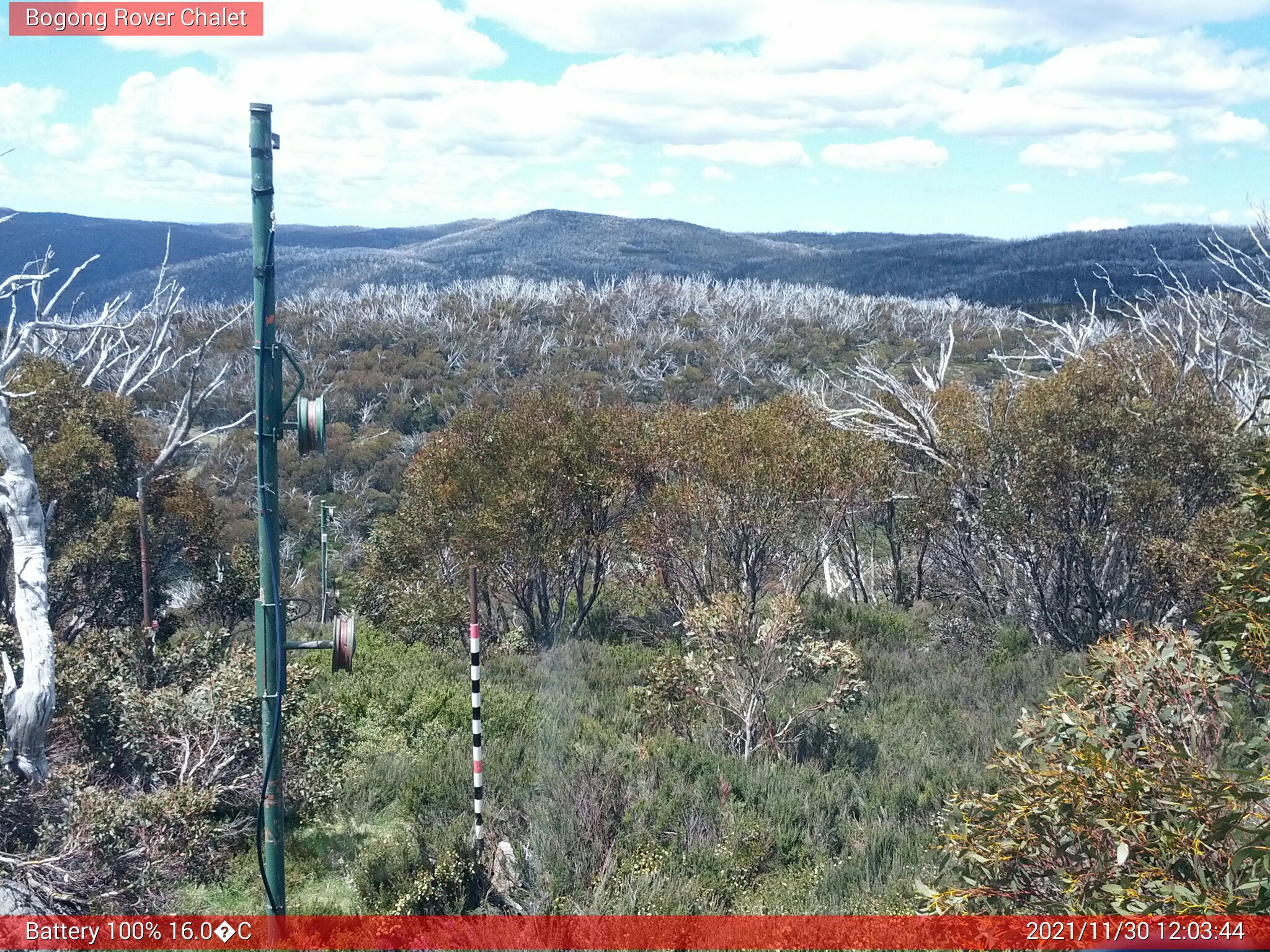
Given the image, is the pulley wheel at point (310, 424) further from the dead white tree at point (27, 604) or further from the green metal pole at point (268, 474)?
the dead white tree at point (27, 604)

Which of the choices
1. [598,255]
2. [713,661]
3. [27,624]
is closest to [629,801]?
[713,661]

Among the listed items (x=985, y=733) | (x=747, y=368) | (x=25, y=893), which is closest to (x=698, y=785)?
(x=985, y=733)

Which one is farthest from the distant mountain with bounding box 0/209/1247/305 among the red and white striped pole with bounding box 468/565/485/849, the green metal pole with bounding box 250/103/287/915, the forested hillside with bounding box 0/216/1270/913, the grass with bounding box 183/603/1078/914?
the green metal pole with bounding box 250/103/287/915

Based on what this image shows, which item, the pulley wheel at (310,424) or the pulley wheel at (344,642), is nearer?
the pulley wheel at (310,424)

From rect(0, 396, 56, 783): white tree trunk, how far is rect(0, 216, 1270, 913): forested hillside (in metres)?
0.19

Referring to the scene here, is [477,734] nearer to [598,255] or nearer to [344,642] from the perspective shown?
[344,642]

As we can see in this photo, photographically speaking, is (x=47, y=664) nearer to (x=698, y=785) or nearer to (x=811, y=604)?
(x=698, y=785)

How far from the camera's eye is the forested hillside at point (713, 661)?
213 inches

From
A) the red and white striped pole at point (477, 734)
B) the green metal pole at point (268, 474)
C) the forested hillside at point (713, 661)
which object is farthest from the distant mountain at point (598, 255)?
the green metal pole at point (268, 474)
